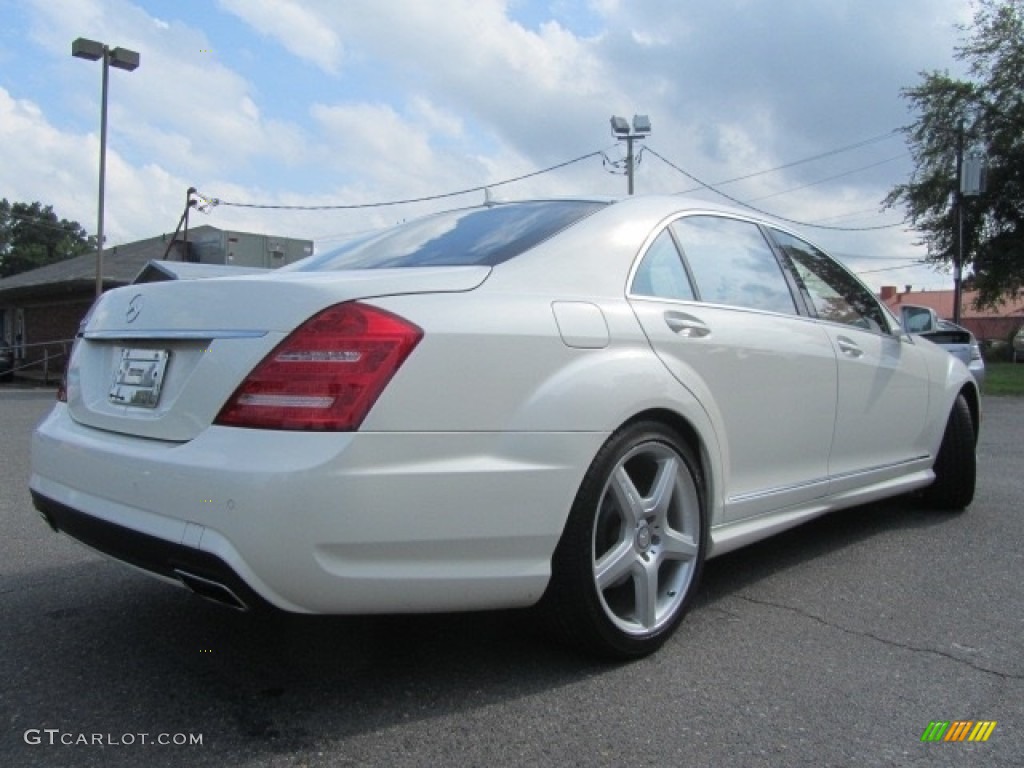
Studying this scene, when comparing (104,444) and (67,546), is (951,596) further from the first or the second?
(67,546)

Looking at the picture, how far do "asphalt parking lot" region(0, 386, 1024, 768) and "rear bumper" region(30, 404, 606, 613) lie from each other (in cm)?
35

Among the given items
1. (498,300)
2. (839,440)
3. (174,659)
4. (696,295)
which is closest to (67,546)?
(174,659)

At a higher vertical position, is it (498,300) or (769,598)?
(498,300)

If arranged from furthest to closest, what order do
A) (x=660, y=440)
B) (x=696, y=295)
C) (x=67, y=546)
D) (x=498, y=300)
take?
(x=67, y=546) < (x=696, y=295) < (x=660, y=440) < (x=498, y=300)

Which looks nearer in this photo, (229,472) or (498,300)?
(229,472)

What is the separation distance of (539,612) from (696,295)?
1298 mm

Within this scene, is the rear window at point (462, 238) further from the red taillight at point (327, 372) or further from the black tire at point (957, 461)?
the black tire at point (957, 461)

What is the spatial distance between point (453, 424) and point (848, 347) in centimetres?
233

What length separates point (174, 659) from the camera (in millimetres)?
2693

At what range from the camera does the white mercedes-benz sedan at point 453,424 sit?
2131mm

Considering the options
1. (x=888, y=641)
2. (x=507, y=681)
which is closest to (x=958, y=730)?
(x=888, y=641)

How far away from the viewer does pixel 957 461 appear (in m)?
4.84

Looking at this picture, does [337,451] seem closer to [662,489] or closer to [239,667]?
[239,667]

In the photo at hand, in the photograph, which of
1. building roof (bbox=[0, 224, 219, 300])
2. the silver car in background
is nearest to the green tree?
building roof (bbox=[0, 224, 219, 300])
